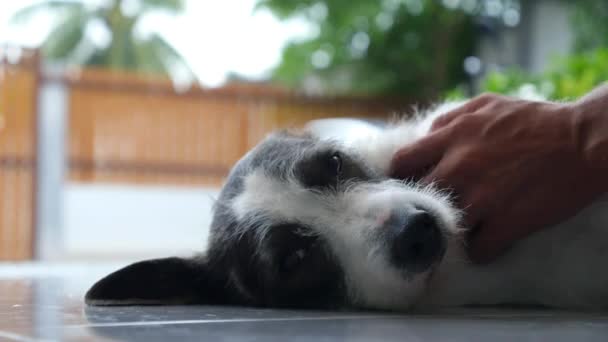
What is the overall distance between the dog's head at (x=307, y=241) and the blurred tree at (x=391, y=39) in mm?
6289

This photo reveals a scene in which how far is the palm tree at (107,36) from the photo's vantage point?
61.9 feet

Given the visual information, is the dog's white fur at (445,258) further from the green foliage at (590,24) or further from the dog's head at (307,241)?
the green foliage at (590,24)

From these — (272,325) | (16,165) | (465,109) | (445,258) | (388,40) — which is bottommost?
(272,325)

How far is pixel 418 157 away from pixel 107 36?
59.3ft

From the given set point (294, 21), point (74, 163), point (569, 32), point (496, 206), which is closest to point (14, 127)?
point (74, 163)

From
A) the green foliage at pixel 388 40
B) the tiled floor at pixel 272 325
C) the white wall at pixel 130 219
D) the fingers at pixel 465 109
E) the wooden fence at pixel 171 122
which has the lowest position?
the tiled floor at pixel 272 325

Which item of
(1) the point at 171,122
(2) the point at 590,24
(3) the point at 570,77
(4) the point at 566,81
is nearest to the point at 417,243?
(4) the point at 566,81

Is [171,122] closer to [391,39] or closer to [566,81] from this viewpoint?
[391,39]

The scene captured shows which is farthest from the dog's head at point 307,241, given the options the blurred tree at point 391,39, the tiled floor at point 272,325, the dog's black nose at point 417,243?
the blurred tree at point 391,39

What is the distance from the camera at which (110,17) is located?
19.0 m

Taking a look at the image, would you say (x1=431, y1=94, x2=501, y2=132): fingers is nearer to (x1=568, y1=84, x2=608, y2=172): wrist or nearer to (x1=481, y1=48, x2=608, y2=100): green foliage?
(x1=568, y1=84, x2=608, y2=172): wrist

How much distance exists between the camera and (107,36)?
19250 millimetres

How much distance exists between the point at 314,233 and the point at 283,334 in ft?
2.14

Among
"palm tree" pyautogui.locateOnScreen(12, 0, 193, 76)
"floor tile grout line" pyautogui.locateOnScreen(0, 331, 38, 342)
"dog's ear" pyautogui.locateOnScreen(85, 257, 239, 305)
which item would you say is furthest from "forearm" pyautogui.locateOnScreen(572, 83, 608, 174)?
"palm tree" pyautogui.locateOnScreen(12, 0, 193, 76)
